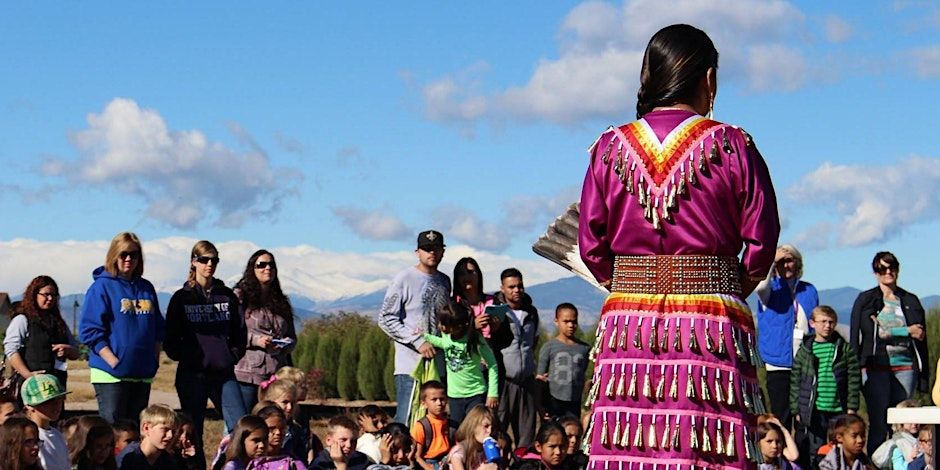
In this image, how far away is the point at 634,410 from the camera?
4719mm

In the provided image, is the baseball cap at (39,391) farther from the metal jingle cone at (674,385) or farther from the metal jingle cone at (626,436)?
the metal jingle cone at (674,385)

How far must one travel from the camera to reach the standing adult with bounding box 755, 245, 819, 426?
35.1 ft

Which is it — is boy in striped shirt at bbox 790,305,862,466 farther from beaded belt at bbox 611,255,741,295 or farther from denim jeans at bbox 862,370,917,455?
beaded belt at bbox 611,255,741,295

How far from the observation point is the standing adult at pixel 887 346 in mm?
10883

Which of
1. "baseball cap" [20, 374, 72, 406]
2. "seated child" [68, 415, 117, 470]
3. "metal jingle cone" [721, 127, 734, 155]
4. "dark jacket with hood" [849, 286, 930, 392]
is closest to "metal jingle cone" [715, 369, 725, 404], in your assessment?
"metal jingle cone" [721, 127, 734, 155]

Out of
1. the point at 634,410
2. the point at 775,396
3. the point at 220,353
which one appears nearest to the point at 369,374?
the point at 775,396

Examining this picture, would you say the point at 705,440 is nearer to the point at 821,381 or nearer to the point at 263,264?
the point at 263,264

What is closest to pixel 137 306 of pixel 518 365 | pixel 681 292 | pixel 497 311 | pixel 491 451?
pixel 491 451

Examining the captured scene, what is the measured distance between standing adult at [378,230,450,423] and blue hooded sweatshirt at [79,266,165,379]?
1437 mm

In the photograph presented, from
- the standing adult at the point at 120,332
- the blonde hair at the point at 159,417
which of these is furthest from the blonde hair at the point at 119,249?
the blonde hair at the point at 159,417

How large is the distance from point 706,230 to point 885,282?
22.2ft

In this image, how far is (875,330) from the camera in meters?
10.9

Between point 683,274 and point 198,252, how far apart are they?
15.8 ft

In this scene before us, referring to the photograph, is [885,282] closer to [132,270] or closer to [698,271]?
[132,270]
